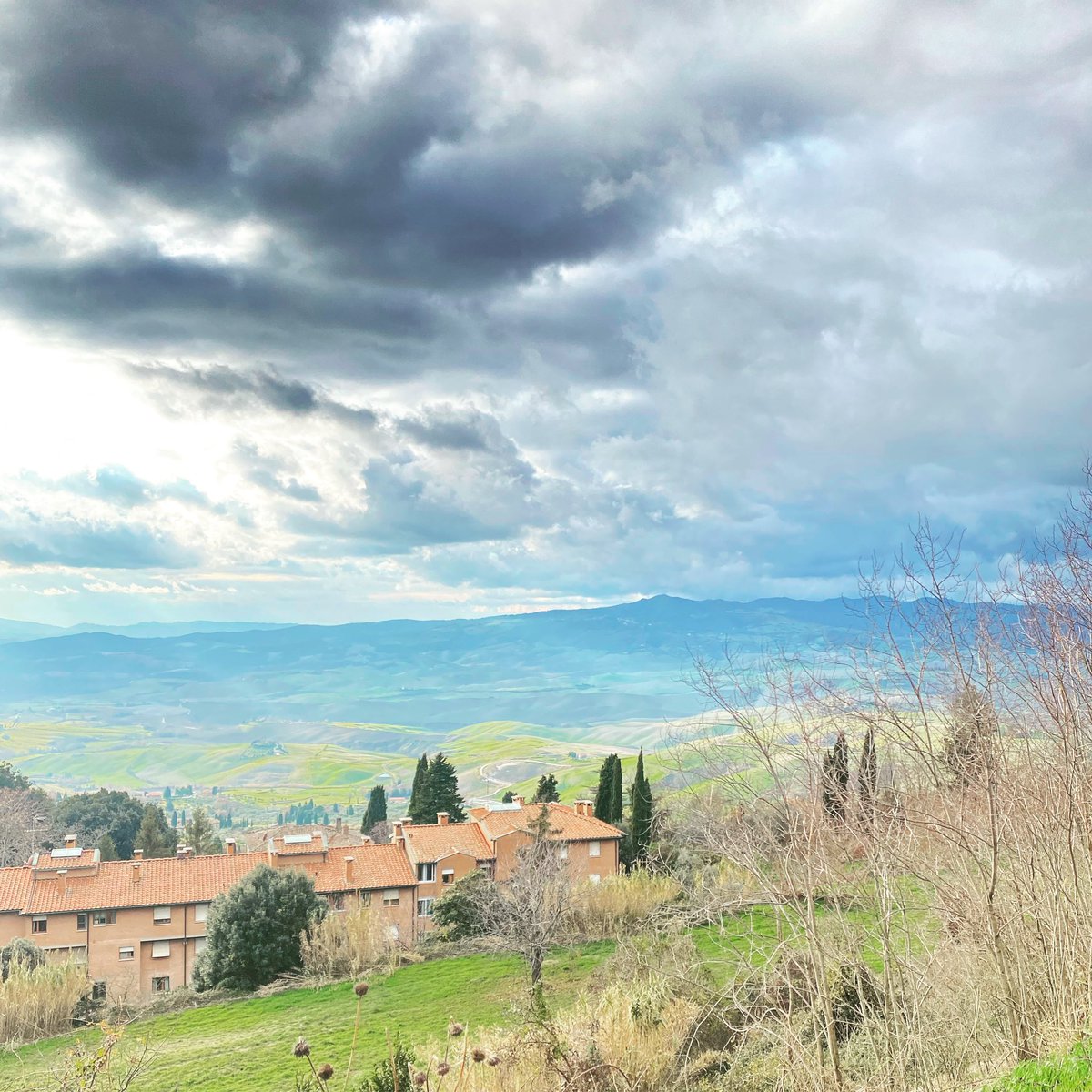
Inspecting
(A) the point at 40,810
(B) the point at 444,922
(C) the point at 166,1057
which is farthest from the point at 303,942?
(A) the point at 40,810

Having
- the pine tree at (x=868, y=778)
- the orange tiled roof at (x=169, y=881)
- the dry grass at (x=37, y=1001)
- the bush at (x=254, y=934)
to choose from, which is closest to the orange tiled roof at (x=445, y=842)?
the orange tiled roof at (x=169, y=881)

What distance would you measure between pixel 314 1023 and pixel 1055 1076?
21.4 metres

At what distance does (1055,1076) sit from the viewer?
5.58m

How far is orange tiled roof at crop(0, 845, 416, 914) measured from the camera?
3391 cm

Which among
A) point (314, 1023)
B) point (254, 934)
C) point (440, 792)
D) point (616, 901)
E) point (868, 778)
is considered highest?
point (868, 778)

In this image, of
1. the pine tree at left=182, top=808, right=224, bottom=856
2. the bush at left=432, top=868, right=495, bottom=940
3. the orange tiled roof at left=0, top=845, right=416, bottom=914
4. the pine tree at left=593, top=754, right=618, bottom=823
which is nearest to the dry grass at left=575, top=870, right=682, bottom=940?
the bush at left=432, top=868, right=495, bottom=940

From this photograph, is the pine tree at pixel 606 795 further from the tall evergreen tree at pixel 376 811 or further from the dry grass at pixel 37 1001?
the dry grass at pixel 37 1001

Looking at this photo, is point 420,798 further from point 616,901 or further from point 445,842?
point 616,901

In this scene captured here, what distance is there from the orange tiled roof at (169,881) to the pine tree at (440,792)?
819 cm

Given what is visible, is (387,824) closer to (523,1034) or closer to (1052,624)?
(523,1034)

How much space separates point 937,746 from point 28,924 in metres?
36.6

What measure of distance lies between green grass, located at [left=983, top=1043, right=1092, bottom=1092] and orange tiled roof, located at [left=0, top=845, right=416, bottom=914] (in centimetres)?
3092

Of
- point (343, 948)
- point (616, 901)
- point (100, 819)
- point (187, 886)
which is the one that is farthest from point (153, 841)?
point (616, 901)

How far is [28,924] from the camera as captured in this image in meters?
33.4
